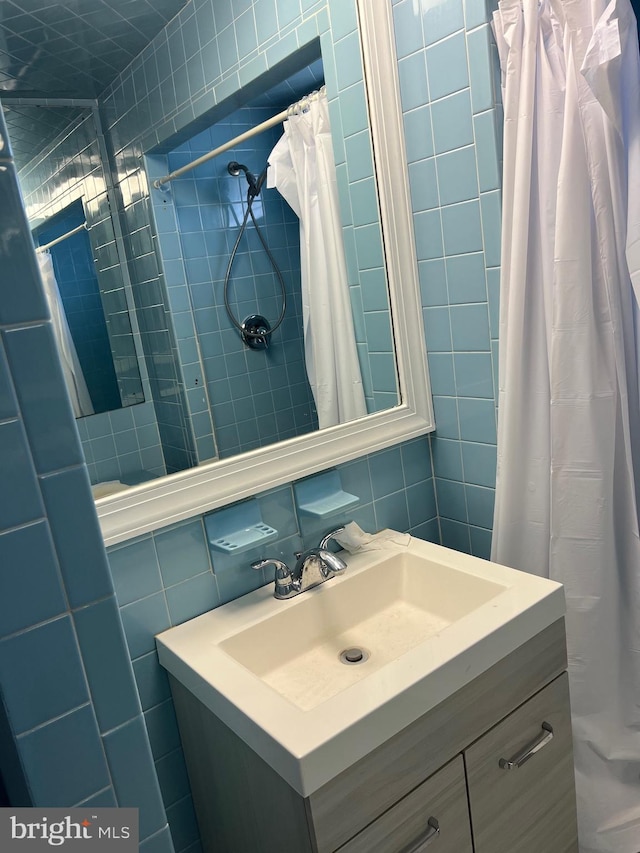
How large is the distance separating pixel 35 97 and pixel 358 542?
1.16 m

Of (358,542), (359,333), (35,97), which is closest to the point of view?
(35,97)

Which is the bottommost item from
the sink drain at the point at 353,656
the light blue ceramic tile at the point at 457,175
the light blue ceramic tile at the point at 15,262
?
the sink drain at the point at 353,656

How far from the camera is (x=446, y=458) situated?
5.76ft

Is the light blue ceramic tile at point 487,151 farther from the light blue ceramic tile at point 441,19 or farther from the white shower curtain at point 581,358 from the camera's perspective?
the light blue ceramic tile at point 441,19

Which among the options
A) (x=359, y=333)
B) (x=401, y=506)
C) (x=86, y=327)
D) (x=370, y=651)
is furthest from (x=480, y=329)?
(x=86, y=327)

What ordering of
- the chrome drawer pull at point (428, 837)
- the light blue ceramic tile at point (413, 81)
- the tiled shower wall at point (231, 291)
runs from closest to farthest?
the chrome drawer pull at point (428, 837) < the tiled shower wall at point (231, 291) < the light blue ceramic tile at point (413, 81)

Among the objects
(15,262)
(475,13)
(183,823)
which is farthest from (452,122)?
(183,823)

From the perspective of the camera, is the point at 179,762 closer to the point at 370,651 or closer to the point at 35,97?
the point at 370,651

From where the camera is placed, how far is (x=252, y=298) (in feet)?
4.98

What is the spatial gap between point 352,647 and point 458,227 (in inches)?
39.9

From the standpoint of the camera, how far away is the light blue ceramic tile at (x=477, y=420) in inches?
63.6

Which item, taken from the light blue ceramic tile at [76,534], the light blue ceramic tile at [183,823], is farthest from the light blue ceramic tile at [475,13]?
the light blue ceramic tile at [183,823]

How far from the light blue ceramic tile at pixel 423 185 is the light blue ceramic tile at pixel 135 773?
4.35ft

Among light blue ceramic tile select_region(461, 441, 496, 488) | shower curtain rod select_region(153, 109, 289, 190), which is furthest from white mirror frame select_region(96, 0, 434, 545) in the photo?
shower curtain rod select_region(153, 109, 289, 190)
